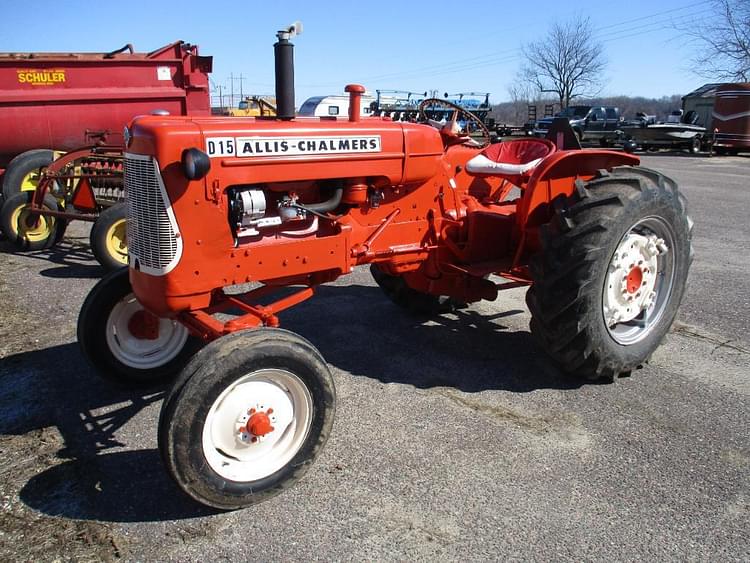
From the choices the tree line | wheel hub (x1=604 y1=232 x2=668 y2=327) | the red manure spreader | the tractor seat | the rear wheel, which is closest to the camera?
wheel hub (x1=604 y1=232 x2=668 y2=327)

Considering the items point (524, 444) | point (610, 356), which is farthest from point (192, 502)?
point (610, 356)

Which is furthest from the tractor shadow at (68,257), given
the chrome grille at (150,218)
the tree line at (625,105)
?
the tree line at (625,105)

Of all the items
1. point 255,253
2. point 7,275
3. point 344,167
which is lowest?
point 7,275

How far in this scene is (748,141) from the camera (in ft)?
69.1

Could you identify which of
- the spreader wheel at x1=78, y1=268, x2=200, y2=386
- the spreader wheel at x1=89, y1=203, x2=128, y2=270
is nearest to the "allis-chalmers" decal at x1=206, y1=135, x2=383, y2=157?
the spreader wheel at x1=78, y1=268, x2=200, y2=386

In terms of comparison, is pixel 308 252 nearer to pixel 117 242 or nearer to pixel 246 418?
pixel 246 418

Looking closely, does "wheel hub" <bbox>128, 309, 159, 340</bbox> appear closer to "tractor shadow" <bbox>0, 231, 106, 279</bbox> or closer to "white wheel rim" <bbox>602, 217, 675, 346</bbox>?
"white wheel rim" <bbox>602, 217, 675, 346</bbox>

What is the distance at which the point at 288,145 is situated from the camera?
2953 millimetres

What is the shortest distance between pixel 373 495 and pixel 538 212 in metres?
2.12

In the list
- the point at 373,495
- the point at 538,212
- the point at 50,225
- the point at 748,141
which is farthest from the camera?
the point at 748,141

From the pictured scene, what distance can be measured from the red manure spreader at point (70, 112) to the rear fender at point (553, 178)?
15.8 feet

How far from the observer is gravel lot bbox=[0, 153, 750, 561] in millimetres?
2402

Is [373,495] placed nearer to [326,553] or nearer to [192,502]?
[326,553]

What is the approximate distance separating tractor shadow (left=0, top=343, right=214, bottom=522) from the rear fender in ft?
8.12
